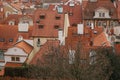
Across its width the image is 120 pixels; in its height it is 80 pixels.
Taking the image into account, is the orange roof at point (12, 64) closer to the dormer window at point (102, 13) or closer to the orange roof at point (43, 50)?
the orange roof at point (43, 50)

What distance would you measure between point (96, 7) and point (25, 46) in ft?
68.6

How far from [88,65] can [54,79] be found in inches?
125

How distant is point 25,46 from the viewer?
150ft

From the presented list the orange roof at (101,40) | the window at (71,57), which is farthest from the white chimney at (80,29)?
the window at (71,57)

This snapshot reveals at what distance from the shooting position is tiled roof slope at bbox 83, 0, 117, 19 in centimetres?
6209

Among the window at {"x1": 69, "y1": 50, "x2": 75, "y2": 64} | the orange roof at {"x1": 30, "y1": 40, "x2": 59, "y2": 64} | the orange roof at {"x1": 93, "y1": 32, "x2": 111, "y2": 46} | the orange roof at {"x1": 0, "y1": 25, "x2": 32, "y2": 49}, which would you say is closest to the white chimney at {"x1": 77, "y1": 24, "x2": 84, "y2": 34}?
the orange roof at {"x1": 93, "y1": 32, "x2": 111, "y2": 46}

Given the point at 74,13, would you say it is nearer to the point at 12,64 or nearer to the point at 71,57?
the point at 12,64

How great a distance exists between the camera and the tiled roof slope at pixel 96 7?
62094mm

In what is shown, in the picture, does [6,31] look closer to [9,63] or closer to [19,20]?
[9,63]

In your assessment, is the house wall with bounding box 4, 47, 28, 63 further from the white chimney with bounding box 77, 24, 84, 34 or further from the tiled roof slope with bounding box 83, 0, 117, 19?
the tiled roof slope with bounding box 83, 0, 117, 19

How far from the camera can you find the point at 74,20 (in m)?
61.1

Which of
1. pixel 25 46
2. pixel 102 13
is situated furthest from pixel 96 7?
pixel 25 46

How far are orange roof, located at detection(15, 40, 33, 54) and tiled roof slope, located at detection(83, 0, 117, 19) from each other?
1776 cm

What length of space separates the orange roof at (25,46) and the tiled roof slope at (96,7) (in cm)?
Answer: 1776
